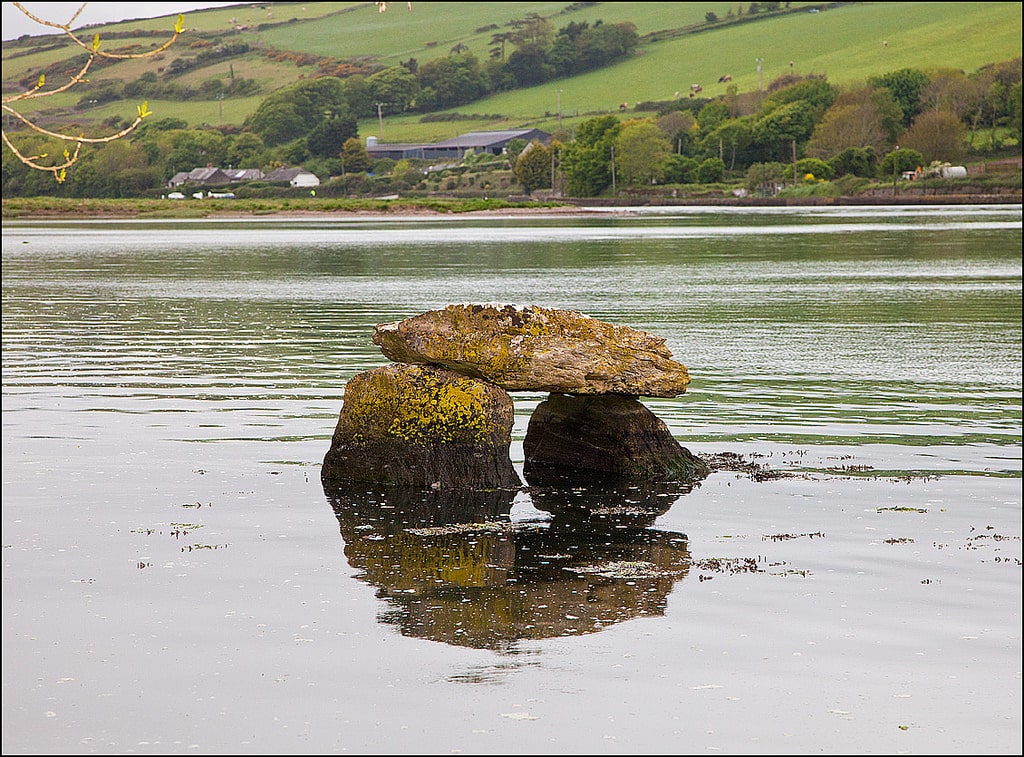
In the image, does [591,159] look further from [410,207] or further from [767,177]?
[410,207]

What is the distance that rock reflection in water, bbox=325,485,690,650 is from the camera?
35.2 ft

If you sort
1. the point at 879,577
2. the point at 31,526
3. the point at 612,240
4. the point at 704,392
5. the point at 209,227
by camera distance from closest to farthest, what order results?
the point at 879,577 → the point at 31,526 → the point at 704,392 → the point at 612,240 → the point at 209,227

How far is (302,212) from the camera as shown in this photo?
166 metres

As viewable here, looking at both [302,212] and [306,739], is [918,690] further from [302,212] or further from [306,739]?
[302,212]

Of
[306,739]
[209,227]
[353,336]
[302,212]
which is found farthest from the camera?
[302,212]

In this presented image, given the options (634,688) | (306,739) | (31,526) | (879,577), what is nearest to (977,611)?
(879,577)

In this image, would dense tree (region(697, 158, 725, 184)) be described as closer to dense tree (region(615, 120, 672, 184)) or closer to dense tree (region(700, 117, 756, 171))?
dense tree (region(615, 120, 672, 184))

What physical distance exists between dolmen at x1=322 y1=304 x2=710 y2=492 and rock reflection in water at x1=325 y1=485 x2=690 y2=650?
41cm

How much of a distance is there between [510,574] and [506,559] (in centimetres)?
56

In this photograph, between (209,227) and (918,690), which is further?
(209,227)

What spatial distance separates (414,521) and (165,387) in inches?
454

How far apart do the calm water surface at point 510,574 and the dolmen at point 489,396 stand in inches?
28.8

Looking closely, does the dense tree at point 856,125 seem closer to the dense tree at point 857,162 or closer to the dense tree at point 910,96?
the dense tree at point 910,96

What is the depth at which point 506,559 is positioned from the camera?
1262 cm
